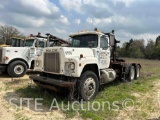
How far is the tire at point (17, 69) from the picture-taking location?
10.5m

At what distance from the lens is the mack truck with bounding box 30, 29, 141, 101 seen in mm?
6102

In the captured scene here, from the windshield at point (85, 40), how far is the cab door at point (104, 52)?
31cm

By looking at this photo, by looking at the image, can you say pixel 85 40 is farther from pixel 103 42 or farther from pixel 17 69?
pixel 17 69

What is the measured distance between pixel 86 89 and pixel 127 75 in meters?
5.08

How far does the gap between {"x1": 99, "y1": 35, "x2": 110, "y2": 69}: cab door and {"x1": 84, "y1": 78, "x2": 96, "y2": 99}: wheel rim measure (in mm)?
1268

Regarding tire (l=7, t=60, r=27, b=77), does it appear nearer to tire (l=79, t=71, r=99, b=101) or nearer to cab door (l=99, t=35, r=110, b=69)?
cab door (l=99, t=35, r=110, b=69)

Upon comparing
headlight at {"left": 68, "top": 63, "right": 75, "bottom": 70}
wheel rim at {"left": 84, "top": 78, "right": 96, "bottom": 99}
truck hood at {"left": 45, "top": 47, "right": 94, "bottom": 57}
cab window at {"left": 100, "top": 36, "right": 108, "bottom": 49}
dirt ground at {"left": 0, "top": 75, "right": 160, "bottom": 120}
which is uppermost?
cab window at {"left": 100, "top": 36, "right": 108, "bottom": 49}

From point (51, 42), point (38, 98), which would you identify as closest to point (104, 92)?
point (38, 98)

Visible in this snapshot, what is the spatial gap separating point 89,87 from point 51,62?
1.62 meters

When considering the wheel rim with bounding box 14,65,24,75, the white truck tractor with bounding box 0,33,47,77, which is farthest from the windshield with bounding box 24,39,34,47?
the wheel rim with bounding box 14,65,24,75

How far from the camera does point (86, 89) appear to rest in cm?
646

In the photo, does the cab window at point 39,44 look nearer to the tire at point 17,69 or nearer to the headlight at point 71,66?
the tire at point 17,69

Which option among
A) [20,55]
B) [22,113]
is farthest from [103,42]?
[20,55]

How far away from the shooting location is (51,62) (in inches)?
259
